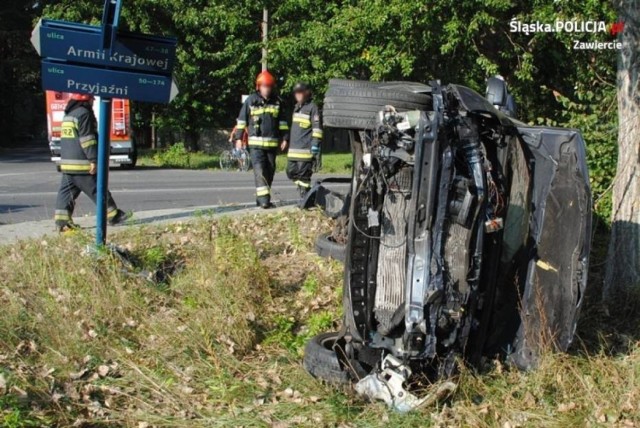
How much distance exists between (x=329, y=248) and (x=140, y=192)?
778 cm

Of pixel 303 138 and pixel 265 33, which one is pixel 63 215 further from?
pixel 265 33

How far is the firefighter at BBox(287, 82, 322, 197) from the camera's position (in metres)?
9.35

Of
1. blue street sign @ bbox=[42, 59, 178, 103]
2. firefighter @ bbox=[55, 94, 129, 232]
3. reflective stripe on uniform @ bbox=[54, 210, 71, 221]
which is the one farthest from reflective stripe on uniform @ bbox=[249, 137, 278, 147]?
blue street sign @ bbox=[42, 59, 178, 103]

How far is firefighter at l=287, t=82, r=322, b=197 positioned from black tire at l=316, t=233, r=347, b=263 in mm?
3002

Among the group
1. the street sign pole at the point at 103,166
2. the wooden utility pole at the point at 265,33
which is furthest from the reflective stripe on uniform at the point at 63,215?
the wooden utility pole at the point at 265,33

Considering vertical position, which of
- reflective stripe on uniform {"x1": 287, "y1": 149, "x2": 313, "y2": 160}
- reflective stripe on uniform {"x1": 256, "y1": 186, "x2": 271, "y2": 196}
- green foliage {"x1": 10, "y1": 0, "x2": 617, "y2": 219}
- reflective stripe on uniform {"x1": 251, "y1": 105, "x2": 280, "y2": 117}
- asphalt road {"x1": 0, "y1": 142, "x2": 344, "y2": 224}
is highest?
green foliage {"x1": 10, "y1": 0, "x2": 617, "y2": 219}

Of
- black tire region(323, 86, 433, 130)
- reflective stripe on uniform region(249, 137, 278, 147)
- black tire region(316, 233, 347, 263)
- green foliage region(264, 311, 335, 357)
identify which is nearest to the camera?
black tire region(323, 86, 433, 130)

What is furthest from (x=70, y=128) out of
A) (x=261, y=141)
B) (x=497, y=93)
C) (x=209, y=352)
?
(x=497, y=93)

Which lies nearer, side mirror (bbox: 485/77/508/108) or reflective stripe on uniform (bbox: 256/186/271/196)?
side mirror (bbox: 485/77/508/108)

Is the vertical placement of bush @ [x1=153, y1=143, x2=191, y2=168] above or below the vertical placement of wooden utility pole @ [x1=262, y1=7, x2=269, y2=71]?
below

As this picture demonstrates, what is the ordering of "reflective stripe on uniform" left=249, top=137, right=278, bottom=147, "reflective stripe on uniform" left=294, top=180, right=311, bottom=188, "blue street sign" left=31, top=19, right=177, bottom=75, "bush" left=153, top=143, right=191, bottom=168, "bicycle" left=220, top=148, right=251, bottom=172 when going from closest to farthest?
"blue street sign" left=31, top=19, right=177, bottom=75
"reflective stripe on uniform" left=249, top=137, right=278, bottom=147
"reflective stripe on uniform" left=294, top=180, right=311, bottom=188
"bicycle" left=220, top=148, right=251, bottom=172
"bush" left=153, top=143, right=191, bottom=168

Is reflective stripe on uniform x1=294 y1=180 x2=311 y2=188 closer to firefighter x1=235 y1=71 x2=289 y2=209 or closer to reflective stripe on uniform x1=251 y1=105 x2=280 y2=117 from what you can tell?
firefighter x1=235 y1=71 x2=289 y2=209

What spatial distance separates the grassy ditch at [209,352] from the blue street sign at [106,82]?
1343mm

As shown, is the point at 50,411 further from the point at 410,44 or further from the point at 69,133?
the point at 410,44
